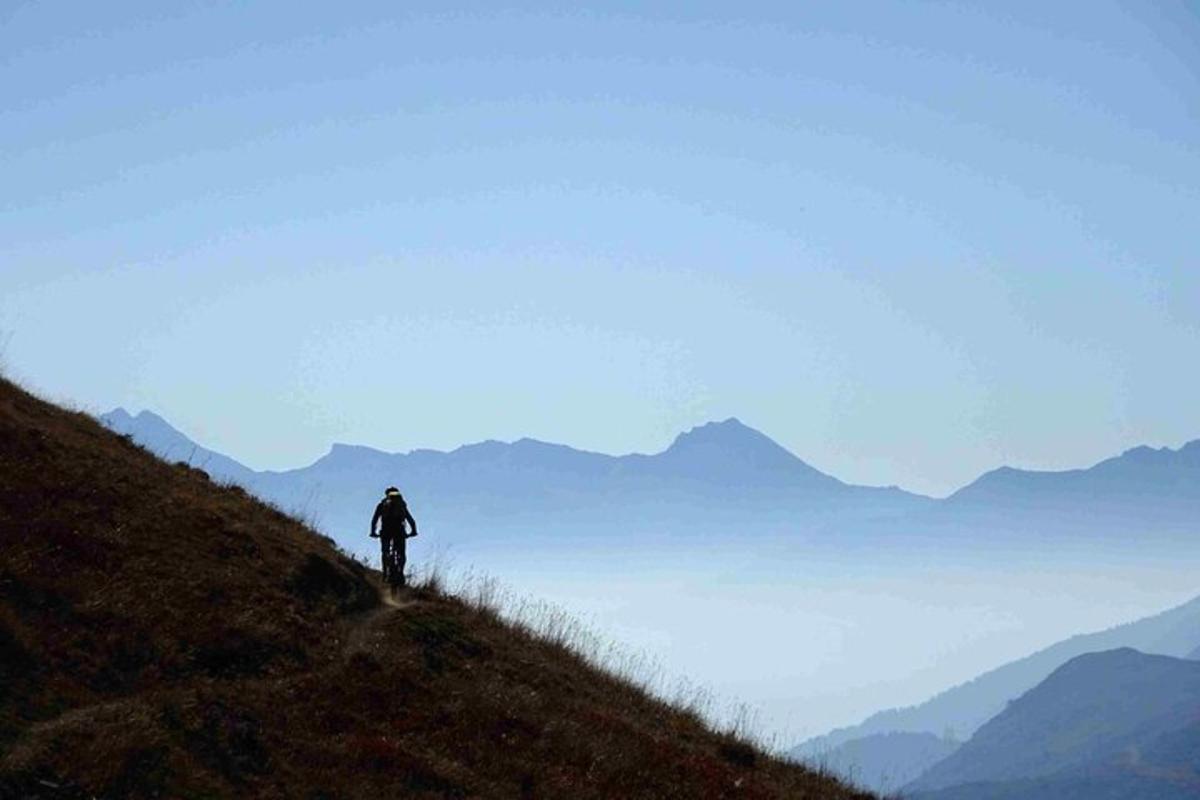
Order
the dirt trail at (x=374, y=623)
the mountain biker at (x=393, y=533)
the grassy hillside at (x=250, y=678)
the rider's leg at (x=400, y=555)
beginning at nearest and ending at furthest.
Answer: the grassy hillside at (x=250, y=678) < the dirt trail at (x=374, y=623) < the mountain biker at (x=393, y=533) < the rider's leg at (x=400, y=555)

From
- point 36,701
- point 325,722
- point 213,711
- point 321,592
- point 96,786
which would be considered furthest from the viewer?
point 321,592

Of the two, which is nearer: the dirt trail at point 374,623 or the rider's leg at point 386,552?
the dirt trail at point 374,623

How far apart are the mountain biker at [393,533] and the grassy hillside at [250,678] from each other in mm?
1491

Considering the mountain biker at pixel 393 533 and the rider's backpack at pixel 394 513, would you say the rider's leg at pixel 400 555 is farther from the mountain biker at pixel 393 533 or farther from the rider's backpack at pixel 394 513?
the rider's backpack at pixel 394 513

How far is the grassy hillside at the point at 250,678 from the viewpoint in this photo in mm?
20375

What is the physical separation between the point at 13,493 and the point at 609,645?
17.9 metres

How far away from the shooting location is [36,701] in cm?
2031

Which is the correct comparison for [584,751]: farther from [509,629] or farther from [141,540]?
[141,540]

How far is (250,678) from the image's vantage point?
931 inches

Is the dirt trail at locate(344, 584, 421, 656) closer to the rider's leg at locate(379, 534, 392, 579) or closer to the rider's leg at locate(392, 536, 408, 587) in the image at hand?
the rider's leg at locate(392, 536, 408, 587)

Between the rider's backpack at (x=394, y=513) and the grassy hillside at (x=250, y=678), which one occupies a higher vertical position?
the rider's backpack at (x=394, y=513)

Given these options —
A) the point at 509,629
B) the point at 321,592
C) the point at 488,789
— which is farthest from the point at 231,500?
the point at 488,789

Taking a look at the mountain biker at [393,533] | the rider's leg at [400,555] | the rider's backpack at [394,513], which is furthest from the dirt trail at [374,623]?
the rider's backpack at [394,513]

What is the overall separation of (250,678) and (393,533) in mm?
9404
